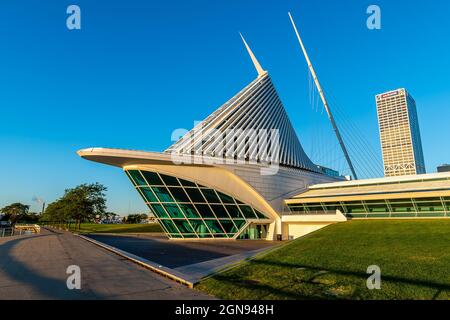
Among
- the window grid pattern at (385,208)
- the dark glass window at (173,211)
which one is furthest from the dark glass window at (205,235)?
the window grid pattern at (385,208)

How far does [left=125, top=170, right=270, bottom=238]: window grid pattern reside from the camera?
118 ft

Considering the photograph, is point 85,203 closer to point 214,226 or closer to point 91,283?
point 214,226

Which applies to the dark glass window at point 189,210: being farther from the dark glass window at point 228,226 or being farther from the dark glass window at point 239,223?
the dark glass window at point 239,223

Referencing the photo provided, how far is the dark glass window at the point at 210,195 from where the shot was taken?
3697 centimetres

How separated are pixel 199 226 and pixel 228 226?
4.18 meters

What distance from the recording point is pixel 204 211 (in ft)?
124

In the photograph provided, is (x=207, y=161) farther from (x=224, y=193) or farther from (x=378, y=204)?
(x=378, y=204)

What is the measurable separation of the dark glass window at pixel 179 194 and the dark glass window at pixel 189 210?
89 centimetres

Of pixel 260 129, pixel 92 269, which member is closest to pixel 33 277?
pixel 92 269

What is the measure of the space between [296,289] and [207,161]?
1075 inches

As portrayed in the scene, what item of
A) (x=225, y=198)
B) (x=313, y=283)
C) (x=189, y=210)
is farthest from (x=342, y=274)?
(x=189, y=210)

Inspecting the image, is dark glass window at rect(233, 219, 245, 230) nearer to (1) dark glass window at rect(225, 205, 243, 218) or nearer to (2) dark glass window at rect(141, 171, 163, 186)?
(1) dark glass window at rect(225, 205, 243, 218)
